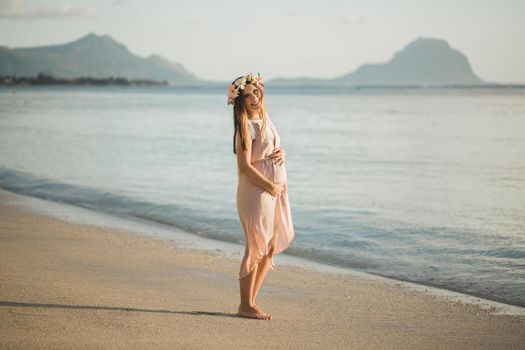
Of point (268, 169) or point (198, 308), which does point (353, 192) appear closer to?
point (198, 308)

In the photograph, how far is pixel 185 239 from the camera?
1129cm

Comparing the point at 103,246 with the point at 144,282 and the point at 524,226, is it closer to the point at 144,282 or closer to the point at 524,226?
the point at 144,282

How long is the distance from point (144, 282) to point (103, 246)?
2324 millimetres

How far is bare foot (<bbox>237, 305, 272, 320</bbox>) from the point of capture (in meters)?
6.30

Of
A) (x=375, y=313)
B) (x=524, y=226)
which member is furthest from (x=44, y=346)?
(x=524, y=226)

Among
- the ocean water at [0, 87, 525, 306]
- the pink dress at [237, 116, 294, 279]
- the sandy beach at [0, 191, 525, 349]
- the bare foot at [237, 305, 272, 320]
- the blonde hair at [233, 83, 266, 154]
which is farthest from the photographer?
the ocean water at [0, 87, 525, 306]

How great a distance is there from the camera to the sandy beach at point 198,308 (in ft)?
18.5

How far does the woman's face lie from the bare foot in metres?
1.76

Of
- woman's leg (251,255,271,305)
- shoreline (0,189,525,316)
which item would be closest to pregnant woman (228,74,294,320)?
woman's leg (251,255,271,305)

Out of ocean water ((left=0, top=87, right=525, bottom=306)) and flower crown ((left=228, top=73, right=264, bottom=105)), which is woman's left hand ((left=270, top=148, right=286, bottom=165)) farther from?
ocean water ((left=0, top=87, right=525, bottom=306))

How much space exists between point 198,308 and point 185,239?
4.70 metres

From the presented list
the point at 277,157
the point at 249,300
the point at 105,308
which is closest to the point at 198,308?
the point at 249,300

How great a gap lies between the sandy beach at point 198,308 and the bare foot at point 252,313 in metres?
0.07

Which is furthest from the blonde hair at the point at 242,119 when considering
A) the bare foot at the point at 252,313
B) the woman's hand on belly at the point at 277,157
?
the bare foot at the point at 252,313
